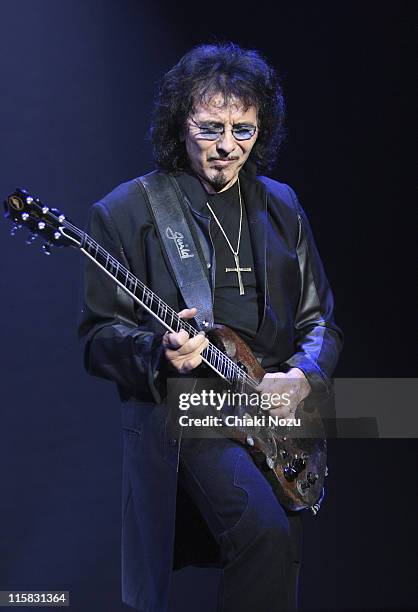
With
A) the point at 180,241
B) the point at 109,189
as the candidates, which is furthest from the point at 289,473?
the point at 109,189

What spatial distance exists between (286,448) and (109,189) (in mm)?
1267

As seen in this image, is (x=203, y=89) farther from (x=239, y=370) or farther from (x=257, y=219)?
(x=239, y=370)

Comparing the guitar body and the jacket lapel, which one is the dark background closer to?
the jacket lapel

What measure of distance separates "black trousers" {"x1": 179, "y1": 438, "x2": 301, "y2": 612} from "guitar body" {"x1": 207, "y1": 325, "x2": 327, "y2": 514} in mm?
54

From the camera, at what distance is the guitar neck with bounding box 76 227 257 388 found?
2.61m

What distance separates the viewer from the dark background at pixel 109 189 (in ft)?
11.5

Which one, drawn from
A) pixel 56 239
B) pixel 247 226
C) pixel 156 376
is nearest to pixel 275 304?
pixel 247 226

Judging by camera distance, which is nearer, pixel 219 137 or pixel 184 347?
pixel 184 347

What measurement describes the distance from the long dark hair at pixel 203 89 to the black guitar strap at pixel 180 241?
0.38 feet

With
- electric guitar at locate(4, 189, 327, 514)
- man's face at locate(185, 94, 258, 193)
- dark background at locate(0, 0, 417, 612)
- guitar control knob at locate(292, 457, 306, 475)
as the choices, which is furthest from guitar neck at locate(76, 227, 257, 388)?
dark background at locate(0, 0, 417, 612)

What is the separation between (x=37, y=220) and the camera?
8.26 ft

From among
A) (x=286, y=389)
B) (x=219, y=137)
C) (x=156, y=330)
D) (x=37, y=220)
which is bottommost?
(x=286, y=389)

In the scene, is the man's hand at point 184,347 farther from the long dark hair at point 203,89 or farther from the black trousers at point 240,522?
the long dark hair at point 203,89

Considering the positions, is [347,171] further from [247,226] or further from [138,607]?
[138,607]
